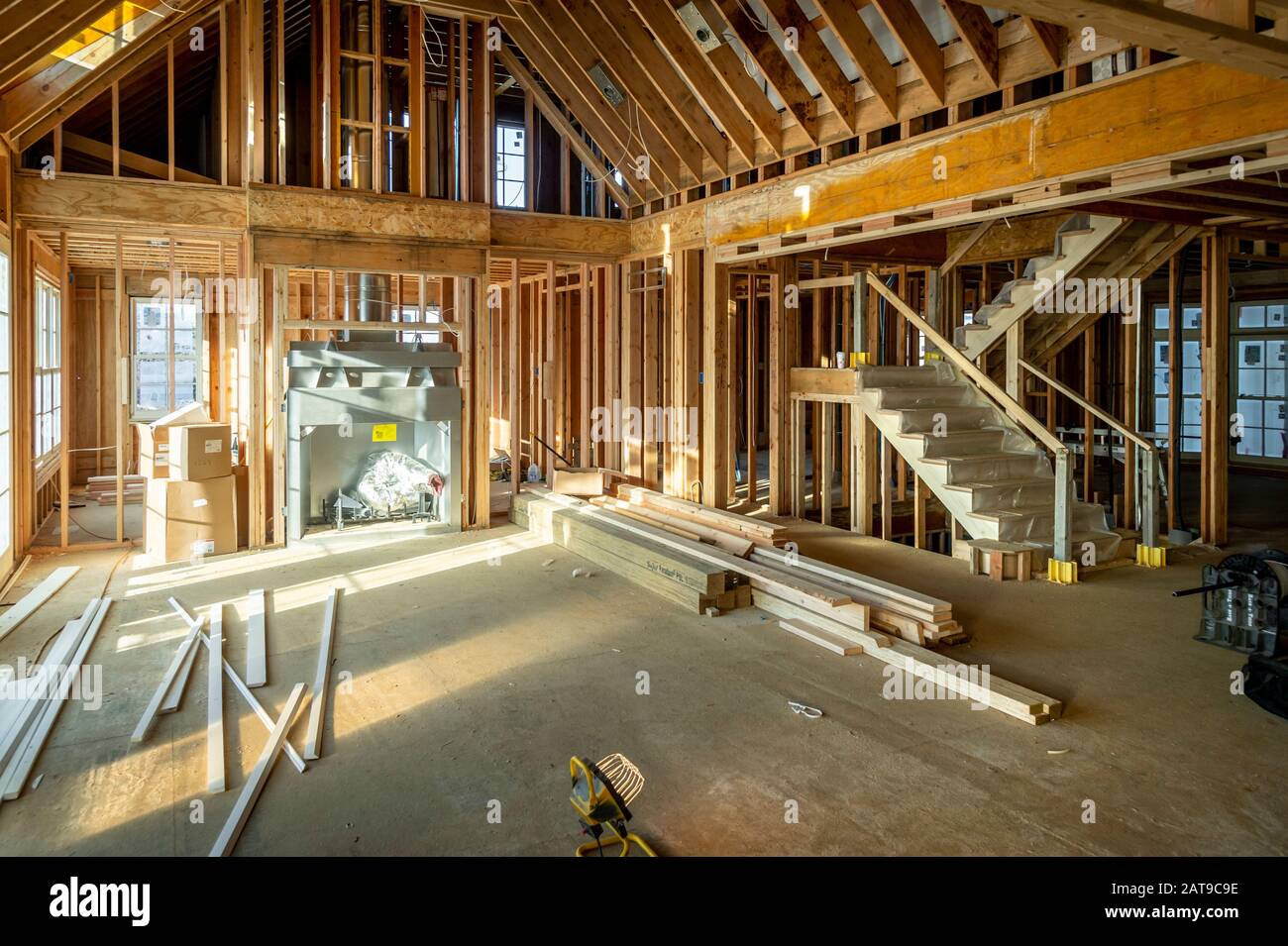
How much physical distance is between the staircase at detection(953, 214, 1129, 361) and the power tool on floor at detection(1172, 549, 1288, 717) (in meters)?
3.59

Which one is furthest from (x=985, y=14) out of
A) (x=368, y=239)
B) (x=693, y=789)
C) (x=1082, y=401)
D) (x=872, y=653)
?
(x=368, y=239)

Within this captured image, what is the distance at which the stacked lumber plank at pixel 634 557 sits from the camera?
6480 millimetres

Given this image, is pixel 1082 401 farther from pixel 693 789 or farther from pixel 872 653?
pixel 693 789

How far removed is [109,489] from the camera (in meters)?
12.1

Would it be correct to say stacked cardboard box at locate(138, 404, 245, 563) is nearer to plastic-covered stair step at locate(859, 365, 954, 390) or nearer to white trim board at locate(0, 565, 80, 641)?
white trim board at locate(0, 565, 80, 641)

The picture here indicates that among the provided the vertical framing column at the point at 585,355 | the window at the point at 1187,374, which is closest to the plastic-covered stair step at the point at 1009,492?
the vertical framing column at the point at 585,355

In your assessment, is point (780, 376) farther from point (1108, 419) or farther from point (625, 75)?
point (625, 75)

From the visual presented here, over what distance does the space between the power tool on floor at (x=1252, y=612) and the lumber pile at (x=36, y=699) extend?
19.6 ft

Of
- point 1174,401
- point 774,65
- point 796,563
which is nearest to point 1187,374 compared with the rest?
point 1174,401

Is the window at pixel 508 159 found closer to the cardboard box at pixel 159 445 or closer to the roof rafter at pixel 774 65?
the roof rafter at pixel 774 65

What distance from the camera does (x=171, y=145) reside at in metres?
8.27

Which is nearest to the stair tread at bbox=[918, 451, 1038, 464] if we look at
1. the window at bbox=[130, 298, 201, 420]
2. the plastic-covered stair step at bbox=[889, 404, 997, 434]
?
the plastic-covered stair step at bbox=[889, 404, 997, 434]

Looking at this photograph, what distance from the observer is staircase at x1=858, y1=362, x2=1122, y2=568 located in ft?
25.0
